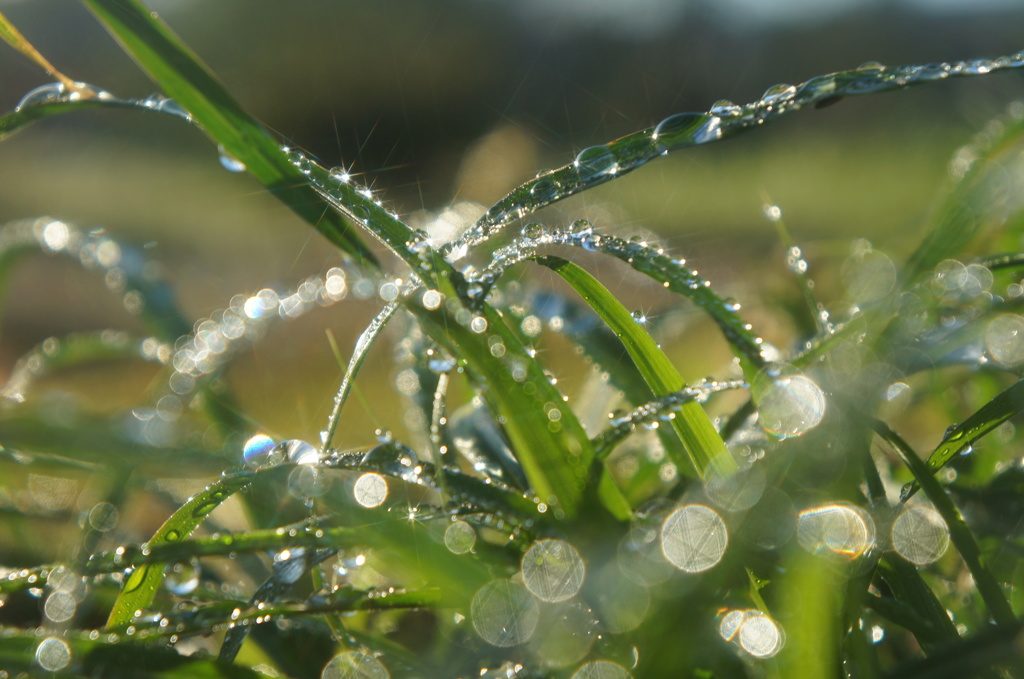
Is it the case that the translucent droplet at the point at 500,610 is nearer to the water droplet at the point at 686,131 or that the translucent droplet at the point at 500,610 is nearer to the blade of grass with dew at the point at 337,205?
the blade of grass with dew at the point at 337,205

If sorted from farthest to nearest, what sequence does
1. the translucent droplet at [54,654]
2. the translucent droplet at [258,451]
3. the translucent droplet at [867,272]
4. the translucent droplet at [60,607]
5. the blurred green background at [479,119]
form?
the blurred green background at [479,119]
the translucent droplet at [867,272]
the translucent droplet at [258,451]
the translucent droplet at [60,607]
the translucent droplet at [54,654]

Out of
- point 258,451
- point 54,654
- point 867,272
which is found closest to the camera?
point 54,654

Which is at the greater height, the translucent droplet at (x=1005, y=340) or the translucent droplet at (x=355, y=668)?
the translucent droplet at (x=1005, y=340)

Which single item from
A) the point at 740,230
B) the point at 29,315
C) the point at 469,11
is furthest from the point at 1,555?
the point at 469,11

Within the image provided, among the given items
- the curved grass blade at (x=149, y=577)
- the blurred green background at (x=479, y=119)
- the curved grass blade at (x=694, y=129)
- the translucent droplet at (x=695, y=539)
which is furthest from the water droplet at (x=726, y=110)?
the blurred green background at (x=479, y=119)

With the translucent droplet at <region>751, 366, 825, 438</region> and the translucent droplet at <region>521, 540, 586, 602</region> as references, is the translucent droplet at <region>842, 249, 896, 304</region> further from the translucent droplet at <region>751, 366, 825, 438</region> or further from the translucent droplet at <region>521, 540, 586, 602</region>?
the translucent droplet at <region>521, 540, 586, 602</region>

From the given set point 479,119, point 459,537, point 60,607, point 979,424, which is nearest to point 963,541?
point 979,424

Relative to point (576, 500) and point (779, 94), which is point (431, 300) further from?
point (779, 94)
